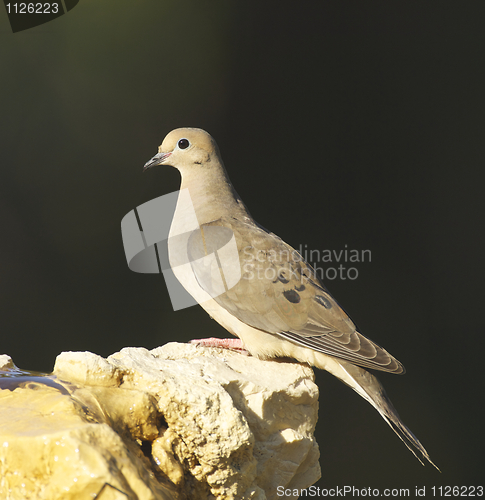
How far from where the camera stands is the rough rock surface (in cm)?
130

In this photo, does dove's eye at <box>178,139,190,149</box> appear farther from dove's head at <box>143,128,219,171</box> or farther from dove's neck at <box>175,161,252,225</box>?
dove's neck at <box>175,161,252,225</box>

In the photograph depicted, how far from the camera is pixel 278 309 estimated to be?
8.23 ft

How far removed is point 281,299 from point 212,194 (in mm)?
807

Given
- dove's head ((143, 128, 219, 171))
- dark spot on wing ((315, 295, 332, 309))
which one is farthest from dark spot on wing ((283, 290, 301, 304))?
dove's head ((143, 128, 219, 171))

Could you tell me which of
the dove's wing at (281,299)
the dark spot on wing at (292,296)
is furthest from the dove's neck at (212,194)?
the dark spot on wing at (292,296)

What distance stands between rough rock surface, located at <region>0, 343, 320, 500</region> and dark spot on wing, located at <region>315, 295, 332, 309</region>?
0.33 meters

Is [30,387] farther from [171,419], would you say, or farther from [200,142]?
[200,142]

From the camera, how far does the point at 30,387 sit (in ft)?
5.32

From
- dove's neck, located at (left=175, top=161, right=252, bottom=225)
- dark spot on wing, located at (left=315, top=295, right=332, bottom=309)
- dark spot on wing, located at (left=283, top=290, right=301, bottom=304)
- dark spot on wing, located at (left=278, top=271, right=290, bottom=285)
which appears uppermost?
dove's neck, located at (left=175, top=161, right=252, bottom=225)

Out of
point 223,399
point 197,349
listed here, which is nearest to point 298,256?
point 197,349

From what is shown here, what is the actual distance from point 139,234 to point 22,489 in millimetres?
2340

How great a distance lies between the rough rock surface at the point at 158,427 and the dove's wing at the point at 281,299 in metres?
0.20

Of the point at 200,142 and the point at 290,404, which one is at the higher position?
the point at 200,142

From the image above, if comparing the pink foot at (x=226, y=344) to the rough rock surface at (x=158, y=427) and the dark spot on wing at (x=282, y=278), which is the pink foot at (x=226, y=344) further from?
the dark spot on wing at (x=282, y=278)
